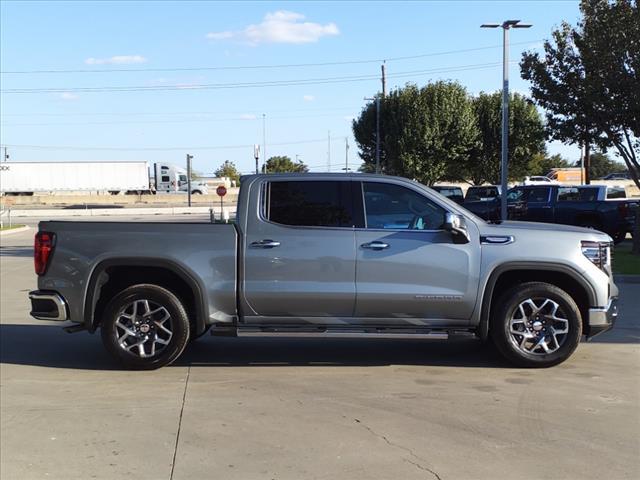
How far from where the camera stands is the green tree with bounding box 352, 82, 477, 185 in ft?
125

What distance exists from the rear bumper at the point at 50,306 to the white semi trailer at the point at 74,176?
61.0 m

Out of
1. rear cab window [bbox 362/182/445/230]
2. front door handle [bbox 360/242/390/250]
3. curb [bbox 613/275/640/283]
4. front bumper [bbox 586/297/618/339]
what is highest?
rear cab window [bbox 362/182/445/230]

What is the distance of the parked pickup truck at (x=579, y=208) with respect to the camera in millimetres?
18375

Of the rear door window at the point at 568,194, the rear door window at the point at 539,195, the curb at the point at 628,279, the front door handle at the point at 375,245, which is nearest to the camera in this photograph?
the front door handle at the point at 375,245

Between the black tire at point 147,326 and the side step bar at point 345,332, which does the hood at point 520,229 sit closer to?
the side step bar at point 345,332

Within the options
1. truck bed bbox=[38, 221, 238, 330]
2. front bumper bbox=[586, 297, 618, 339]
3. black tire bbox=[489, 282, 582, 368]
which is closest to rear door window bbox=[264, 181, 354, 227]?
truck bed bbox=[38, 221, 238, 330]

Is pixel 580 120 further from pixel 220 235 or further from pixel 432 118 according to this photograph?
pixel 432 118

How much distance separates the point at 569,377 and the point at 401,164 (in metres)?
34.1

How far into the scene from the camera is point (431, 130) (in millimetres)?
38000

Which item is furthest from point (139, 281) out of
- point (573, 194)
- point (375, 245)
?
point (573, 194)

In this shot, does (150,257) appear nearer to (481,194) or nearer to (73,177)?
(481,194)

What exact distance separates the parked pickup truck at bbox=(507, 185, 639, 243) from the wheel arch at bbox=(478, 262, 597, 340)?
13439mm

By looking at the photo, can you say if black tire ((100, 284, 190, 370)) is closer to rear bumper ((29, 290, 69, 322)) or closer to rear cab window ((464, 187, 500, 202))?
rear bumper ((29, 290, 69, 322))

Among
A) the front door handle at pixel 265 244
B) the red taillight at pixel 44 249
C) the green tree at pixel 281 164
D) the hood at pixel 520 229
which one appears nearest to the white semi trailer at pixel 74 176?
the green tree at pixel 281 164
